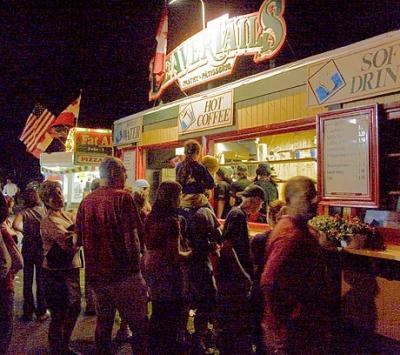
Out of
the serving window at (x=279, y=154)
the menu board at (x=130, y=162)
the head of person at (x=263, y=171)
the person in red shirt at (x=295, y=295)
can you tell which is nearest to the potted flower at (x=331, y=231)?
the head of person at (x=263, y=171)

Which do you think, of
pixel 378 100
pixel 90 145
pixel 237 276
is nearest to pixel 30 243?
pixel 237 276

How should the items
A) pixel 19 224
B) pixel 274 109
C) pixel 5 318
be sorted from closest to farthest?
pixel 5 318 → pixel 19 224 → pixel 274 109

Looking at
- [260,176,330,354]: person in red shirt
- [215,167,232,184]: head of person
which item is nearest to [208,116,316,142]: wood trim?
[215,167,232,184]: head of person

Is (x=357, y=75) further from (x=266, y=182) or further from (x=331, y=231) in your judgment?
(x=266, y=182)

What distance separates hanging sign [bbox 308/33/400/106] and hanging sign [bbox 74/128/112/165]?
9.67 m

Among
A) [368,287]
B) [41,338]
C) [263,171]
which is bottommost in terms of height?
[41,338]

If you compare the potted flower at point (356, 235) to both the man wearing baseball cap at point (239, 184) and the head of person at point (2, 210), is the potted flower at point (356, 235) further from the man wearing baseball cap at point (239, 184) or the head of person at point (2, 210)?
the head of person at point (2, 210)

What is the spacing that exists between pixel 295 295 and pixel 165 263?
1948mm

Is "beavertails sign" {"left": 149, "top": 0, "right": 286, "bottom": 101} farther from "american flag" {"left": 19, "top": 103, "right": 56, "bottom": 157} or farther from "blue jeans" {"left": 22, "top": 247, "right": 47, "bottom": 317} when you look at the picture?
"american flag" {"left": 19, "top": 103, "right": 56, "bottom": 157}

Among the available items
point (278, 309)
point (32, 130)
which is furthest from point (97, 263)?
point (32, 130)

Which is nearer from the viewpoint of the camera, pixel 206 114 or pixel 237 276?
pixel 237 276

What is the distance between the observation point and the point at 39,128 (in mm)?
16672

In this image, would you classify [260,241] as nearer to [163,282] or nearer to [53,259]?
[163,282]

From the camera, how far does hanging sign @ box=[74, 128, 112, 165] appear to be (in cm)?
1409
